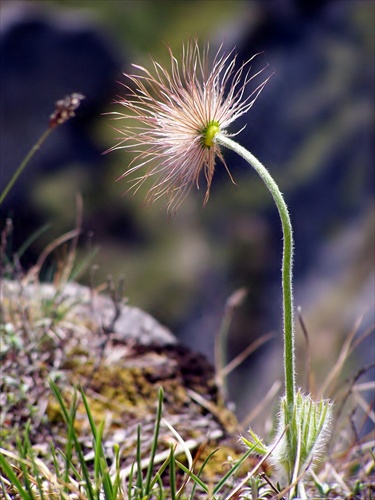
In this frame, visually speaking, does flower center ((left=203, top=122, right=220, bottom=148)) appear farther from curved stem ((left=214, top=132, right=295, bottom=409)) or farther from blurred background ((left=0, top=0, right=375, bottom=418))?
blurred background ((left=0, top=0, right=375, bottom=418))

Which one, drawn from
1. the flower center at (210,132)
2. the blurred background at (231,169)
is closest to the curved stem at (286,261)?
the flower center at (210,132)

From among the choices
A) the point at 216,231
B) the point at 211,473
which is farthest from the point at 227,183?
the point at 211,473

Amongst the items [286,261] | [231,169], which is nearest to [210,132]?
[286,261]

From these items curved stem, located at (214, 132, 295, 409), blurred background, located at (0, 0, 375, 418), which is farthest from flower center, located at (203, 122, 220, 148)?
blurred background, located at (0, 0, 375, 418)

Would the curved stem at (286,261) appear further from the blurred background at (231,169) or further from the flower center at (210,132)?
the blurred background at (231,169)

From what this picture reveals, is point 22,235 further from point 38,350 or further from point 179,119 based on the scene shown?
point 179,119
